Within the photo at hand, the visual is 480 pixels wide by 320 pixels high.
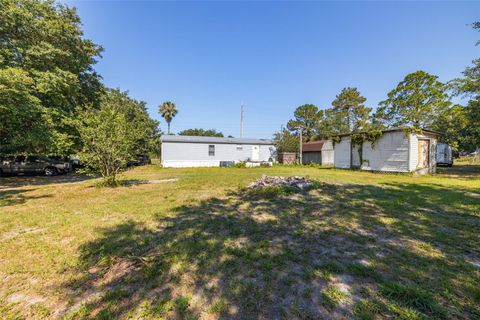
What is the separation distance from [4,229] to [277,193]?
22.1 ft

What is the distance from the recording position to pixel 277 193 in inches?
277

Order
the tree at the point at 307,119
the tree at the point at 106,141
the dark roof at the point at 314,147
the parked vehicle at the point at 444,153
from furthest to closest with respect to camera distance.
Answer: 1. the tree at the point at 307,119
2. the dark roof at the point at 314,147
3. the parked vehicle at the point at 444,153
4. the tree at the point at 106,141

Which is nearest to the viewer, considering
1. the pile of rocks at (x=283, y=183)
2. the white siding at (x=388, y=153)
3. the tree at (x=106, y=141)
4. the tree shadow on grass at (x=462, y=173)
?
the pile of rocks at (x=283, y=183)

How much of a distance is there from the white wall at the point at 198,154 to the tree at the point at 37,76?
28.2 feet

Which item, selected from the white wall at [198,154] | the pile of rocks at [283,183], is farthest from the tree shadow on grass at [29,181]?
the pile of rocks at [283,183]

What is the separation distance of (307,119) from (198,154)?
3577 centimetres

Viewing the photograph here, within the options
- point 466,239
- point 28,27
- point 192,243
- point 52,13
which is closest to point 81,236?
point 192,243

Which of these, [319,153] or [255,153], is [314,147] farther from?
[255,153]

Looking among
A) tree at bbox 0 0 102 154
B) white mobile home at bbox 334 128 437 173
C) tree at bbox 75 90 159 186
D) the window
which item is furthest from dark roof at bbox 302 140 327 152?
tree at bbox 0 0 102 154

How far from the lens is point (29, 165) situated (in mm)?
14047

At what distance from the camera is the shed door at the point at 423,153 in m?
13.6

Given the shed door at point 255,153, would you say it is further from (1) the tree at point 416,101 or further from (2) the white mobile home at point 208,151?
(1) the tree at point 416,101

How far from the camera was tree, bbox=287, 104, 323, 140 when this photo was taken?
156 ft

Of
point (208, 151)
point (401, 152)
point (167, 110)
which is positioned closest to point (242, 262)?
point (401, 152)
